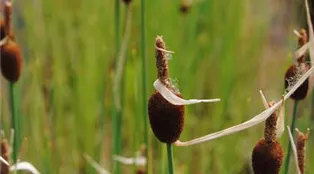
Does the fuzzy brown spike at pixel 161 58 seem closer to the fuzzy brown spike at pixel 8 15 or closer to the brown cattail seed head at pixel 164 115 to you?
the brown cattail seed head at pixel 164 115

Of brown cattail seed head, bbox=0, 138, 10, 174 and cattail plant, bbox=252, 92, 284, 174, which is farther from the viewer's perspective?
brown cattail seed head, bbox=0, 138, 10, 174

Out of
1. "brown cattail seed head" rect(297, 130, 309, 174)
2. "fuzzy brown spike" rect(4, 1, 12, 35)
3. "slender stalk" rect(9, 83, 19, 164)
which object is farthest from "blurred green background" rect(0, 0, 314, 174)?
"brown cattail seed head" rect(297, 130, 309, 174)

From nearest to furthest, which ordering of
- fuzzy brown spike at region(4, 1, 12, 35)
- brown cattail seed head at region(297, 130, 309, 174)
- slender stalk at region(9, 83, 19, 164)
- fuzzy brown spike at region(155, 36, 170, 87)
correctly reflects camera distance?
fuzzy brown spike at region(155, 36, 170, 87) → brown cattail seed head at region(297, 130, 309, 174) → fuzzy brown spike at region(4, 1, 12, 35) → slender stalk at region(9, 83, 19, 164)

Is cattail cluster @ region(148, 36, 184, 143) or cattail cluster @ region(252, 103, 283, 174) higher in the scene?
cattail cluster @ region(148, 36, 184, 143)

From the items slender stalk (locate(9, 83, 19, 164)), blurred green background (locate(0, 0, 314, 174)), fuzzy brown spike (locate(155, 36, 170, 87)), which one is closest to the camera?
fuzzy brown spike (locate(155, 36, 170, 87))

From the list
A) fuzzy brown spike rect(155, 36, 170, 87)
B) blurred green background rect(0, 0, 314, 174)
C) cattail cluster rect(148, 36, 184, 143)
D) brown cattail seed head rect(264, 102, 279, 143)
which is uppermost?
fuzzy brown spike rect(155, 36, 170, 87)

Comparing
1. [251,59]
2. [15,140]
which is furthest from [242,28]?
[15,140]

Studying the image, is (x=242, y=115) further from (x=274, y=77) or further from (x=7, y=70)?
(x=7, y=70)

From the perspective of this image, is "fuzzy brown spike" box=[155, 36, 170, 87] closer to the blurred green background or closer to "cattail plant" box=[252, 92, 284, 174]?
"cattail plant" box=[252, 92, 284, 174]
